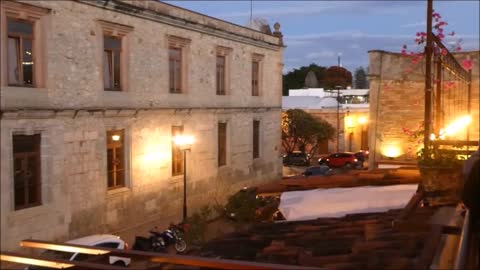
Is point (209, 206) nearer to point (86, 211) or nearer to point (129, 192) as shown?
point (129, 192)

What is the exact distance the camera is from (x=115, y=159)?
17.5m

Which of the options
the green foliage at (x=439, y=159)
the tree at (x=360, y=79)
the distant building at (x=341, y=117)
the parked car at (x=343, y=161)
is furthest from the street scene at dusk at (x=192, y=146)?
the tree at (x=360, y=79)

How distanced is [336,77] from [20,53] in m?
66.1

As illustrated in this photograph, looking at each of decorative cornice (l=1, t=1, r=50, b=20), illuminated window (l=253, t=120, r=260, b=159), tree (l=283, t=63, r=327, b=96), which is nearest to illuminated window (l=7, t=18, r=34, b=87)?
decorative cornice (l=1, t=1, r=50, b=20)

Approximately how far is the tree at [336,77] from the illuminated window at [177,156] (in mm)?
56205

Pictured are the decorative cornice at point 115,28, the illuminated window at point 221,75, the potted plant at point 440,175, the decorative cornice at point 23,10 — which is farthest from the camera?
the illuminated window at point 221,75

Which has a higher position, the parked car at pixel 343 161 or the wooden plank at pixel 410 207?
the wooden plank at pixel 410 207

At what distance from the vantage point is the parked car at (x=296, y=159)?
39.2m

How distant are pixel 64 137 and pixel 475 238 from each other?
1326 centimetres

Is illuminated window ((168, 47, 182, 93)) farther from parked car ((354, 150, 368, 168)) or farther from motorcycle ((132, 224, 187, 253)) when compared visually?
parked car ((354, 150, 368, 168))

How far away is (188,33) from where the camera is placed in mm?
20781

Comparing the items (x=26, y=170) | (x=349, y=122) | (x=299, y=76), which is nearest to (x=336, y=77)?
(x=299, y=76)

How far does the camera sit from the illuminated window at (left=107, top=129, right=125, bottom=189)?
17.3 m

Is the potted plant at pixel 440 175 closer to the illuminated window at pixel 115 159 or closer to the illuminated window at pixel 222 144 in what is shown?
the illuminated window at pixel 115 159
